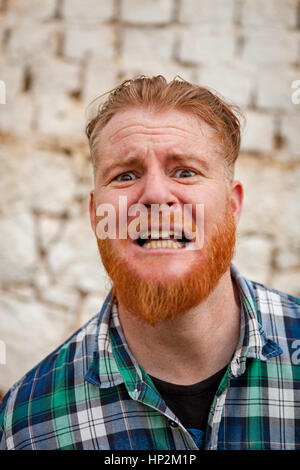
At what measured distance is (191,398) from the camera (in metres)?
1.39

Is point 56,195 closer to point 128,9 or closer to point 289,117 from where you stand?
point 128,9

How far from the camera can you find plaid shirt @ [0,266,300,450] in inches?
52.8

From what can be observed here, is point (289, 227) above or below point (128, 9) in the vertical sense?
below

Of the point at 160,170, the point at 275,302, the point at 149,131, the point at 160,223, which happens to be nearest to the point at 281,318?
the point at 275,302

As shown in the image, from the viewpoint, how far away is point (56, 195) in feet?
9.39

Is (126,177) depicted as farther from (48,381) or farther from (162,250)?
(48,381)

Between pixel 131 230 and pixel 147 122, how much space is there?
391mm

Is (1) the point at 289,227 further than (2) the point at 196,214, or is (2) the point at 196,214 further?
(1) the point at 289,227

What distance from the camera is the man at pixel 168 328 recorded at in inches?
53.1

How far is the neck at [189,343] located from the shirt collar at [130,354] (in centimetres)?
6
